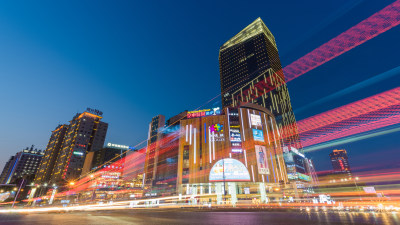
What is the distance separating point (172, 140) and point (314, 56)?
5302 cm

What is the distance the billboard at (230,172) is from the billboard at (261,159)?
194 inches

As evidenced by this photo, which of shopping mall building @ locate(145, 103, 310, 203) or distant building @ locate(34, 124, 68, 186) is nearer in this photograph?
shopping mall building @ locate(145, 103, 310, 203)

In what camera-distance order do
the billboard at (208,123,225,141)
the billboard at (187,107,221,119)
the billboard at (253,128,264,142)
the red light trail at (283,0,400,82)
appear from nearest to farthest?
the red light trail at (283,0,400,82)
the billboard at (253,128,264,142)
the billboard at (208,123,225,141)
the billboard at (187,107,221,119)

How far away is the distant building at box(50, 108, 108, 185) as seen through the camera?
117 meters

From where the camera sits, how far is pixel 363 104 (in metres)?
19.5

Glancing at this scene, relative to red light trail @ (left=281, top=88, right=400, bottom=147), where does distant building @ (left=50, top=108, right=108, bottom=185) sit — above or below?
above

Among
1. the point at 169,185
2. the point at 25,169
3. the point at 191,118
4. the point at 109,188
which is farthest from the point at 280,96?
the point at 25,169

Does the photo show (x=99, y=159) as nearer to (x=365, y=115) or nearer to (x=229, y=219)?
(x=229, y=219)

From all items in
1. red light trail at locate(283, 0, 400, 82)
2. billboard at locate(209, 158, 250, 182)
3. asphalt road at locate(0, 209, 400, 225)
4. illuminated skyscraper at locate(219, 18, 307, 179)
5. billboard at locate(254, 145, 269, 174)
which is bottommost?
asphalt road at locate(0, 209, 400, 225)

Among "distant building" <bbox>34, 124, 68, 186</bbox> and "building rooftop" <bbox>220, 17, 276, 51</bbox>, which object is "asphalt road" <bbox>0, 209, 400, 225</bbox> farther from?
"distant building" <bbox>34, 124, 68, 186</bbox>

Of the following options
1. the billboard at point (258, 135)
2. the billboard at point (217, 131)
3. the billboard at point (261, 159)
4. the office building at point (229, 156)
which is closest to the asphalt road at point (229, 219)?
the office building at point (229, 156)

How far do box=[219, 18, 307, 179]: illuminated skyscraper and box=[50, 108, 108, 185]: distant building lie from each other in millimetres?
94587

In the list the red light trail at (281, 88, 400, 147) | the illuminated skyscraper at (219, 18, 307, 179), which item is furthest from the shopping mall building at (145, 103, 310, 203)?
the illuminated skyscraper at (219, 18, 307, 179)

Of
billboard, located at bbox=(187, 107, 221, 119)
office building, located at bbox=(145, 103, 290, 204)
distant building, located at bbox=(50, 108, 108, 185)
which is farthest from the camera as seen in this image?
distant building, located at bbox=(50, 108, 108, 185)
